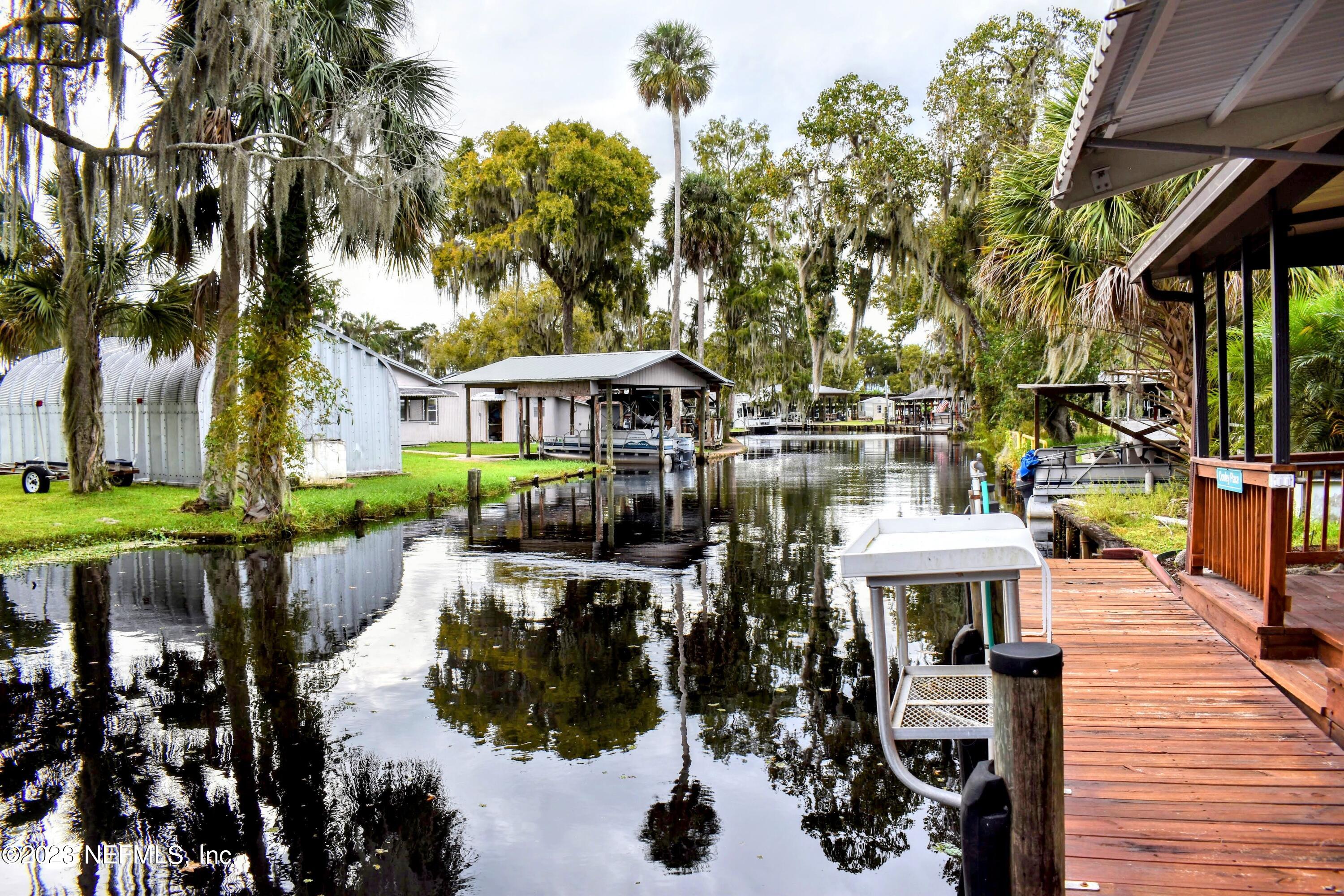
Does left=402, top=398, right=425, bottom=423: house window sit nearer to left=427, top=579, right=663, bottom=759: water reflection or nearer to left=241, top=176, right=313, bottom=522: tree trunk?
left=241, top=176, right=313, bottom=522: tree trunk

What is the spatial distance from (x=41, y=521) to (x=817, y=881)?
1497 cm

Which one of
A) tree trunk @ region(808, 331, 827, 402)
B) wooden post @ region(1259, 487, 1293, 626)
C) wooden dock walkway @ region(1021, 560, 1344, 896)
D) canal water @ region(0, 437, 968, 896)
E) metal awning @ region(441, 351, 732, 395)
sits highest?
tree trunk @ region(808, 331, 827, 402)

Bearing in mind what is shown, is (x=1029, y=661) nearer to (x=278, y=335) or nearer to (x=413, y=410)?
(x=278, y=335)

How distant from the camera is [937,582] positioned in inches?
131

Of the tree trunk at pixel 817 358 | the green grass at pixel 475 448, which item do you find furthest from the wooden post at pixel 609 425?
the tree trunk at pixel 817 358

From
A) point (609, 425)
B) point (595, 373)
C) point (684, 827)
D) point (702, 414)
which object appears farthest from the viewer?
point (702, 414)

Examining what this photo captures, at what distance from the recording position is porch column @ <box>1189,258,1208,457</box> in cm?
794

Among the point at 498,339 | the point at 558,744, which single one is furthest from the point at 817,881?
the point at 498,339

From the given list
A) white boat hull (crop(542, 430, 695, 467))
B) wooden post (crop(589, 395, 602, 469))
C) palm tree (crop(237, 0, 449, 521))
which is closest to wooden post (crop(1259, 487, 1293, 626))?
palm tree (crop(237, 0, 449, 521))

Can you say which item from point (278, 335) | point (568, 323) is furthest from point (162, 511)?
point (568, 323)

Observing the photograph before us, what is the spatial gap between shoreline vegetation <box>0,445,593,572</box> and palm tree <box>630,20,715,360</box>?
2209cm

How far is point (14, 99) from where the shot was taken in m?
11.9

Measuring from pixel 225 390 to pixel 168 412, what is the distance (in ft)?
25.4

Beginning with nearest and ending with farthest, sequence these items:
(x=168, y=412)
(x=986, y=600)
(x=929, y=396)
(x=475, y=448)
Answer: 1. (x=986, y=600)
2. (x=168, y=412)
3. (x=475, y=448)
4. (x=929, y=396)
